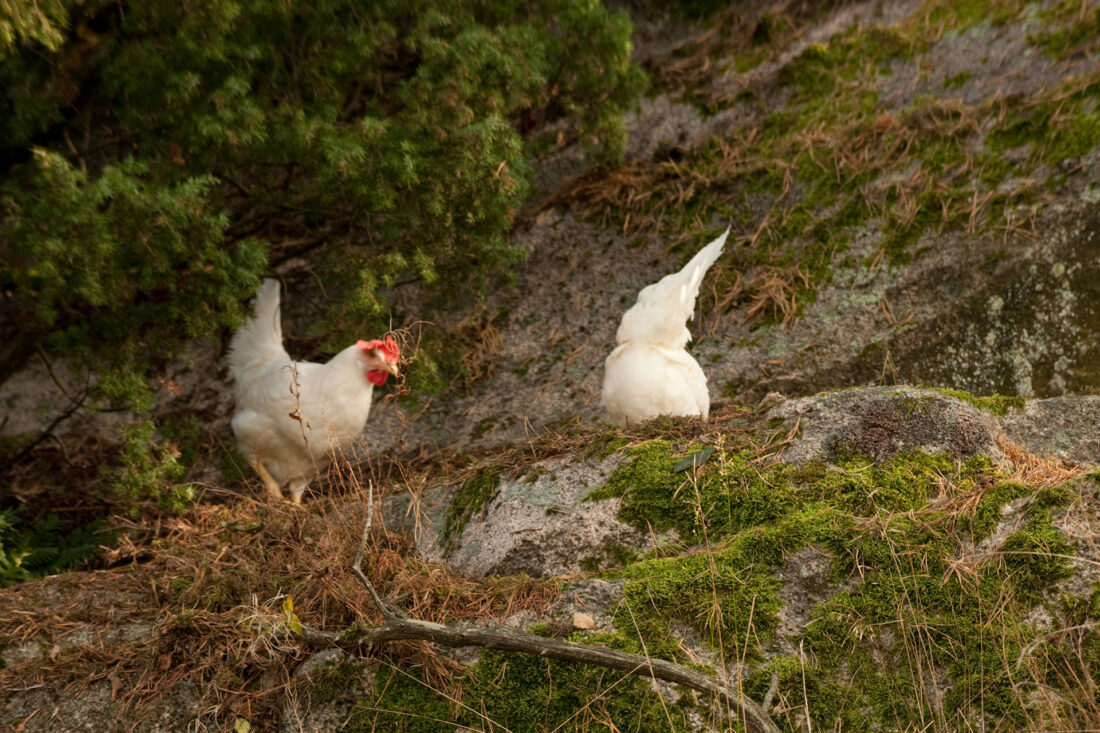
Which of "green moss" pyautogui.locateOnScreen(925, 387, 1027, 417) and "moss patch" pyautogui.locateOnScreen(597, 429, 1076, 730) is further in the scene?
"green moss" pyautogui.locateOnScreen(925, 387, 1027, 417)

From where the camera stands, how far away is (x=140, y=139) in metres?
5.87

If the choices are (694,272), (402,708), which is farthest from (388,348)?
(402,708)

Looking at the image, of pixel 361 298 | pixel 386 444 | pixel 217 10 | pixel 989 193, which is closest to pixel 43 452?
pixel 386 444

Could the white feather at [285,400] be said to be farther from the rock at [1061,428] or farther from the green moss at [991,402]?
the rock at [1061,428]

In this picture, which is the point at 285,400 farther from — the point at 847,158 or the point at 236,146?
the point at 847,158

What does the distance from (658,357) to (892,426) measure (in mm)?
A: 1493

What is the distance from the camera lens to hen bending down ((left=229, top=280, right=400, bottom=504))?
602 cm

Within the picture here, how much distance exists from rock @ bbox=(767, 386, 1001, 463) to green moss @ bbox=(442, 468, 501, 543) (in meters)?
1.49

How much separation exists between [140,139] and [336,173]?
1492 mm

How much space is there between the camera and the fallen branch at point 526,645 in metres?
2.80

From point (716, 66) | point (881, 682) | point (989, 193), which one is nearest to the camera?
point (881, 682)

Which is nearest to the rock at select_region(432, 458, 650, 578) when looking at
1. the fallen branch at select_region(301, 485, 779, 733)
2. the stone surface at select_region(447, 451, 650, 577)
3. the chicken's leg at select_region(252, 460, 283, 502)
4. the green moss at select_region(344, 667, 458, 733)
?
the stone surface at select_region(447, 451, 650, 577)

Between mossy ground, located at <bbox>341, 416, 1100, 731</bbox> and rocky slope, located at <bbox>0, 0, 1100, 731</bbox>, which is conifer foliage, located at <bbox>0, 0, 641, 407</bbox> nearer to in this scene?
rocky slope, located at <bbox>0, 0, 1100, 731</bbox>

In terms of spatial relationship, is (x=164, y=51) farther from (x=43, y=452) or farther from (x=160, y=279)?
(x=43, y=452)
